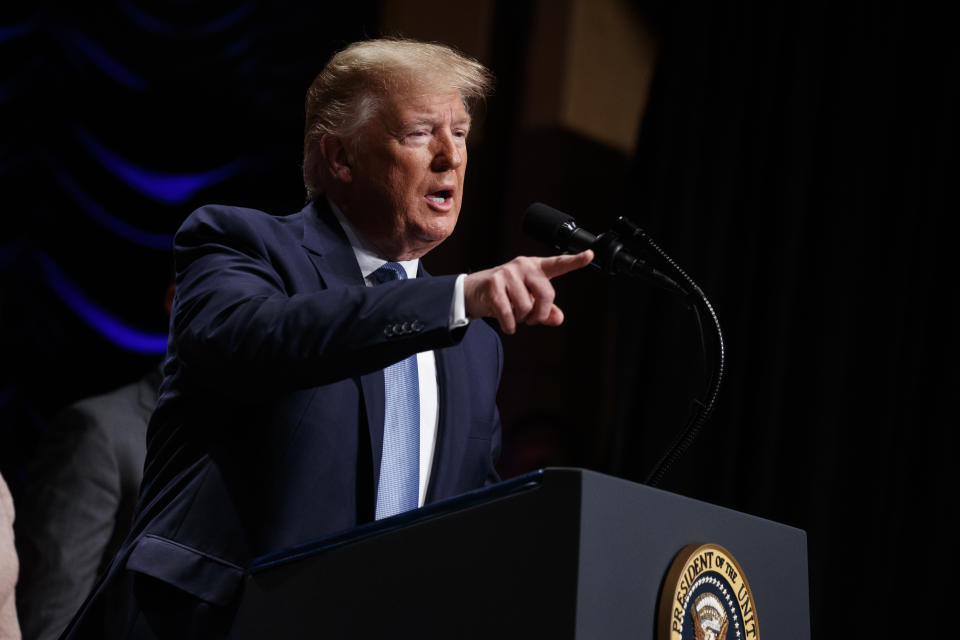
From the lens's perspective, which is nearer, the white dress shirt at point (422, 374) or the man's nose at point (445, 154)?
the white dress shirt at point (422, 374)

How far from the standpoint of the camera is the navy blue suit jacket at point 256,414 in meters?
1.21

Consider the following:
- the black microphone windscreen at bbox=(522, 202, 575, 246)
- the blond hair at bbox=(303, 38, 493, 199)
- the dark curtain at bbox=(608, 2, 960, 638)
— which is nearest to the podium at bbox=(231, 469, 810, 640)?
the black microphone windscreen at bbox=(522, 202, 575, 246)

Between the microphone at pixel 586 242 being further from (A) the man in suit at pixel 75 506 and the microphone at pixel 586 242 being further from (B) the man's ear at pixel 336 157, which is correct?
(A) the man in suit at pixel 75 506

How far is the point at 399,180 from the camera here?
166 centimetres

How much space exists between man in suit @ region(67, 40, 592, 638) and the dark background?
2193mm

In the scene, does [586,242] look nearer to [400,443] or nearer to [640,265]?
[640,265]

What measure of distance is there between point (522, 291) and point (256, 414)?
0.46 meters

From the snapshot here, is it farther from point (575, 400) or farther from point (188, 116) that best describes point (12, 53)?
point (575, 400)

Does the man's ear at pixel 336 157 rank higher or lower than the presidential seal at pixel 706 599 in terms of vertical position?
higher

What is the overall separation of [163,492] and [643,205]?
10.9 feet

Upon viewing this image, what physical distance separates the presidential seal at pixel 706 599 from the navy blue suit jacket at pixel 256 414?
0.36 meters

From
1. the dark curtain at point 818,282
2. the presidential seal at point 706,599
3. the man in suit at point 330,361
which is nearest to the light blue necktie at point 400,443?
the man in suit at point 330,361

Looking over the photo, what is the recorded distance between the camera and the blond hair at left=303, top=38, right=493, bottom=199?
169 centimetres

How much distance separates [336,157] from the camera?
1747 mm
